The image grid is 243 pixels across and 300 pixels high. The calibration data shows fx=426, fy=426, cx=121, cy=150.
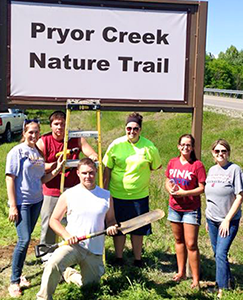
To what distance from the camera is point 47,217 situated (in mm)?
5035

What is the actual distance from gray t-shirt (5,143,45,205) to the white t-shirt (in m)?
0.56

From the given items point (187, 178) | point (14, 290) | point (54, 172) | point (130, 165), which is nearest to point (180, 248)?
point (187, 178)

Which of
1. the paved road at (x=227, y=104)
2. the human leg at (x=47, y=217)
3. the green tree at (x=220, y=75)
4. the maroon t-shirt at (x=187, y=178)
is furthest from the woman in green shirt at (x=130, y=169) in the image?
the green tree at (x=220, y=75)

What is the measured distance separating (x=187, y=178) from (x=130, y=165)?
68 cm

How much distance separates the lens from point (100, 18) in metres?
4.82

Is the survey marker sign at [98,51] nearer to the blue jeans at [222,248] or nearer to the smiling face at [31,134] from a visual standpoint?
the smiling face at [31,134]

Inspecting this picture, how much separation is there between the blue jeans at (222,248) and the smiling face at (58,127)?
1.89 meters

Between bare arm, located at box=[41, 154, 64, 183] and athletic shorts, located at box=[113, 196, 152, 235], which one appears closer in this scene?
bare arm, located at box=[41, 154, 64, 183]

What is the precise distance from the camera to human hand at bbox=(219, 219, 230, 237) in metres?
4.24

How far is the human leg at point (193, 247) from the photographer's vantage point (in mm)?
4586

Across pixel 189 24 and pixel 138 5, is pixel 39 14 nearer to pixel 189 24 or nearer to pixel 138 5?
pixel 138 5

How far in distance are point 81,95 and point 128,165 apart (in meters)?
0.96

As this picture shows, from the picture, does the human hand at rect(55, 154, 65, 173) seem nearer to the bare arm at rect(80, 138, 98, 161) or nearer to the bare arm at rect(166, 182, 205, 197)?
the bare arm at rect(80, 138, 98, 161)

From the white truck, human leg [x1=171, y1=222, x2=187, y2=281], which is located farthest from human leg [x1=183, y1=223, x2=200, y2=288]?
the white truck
